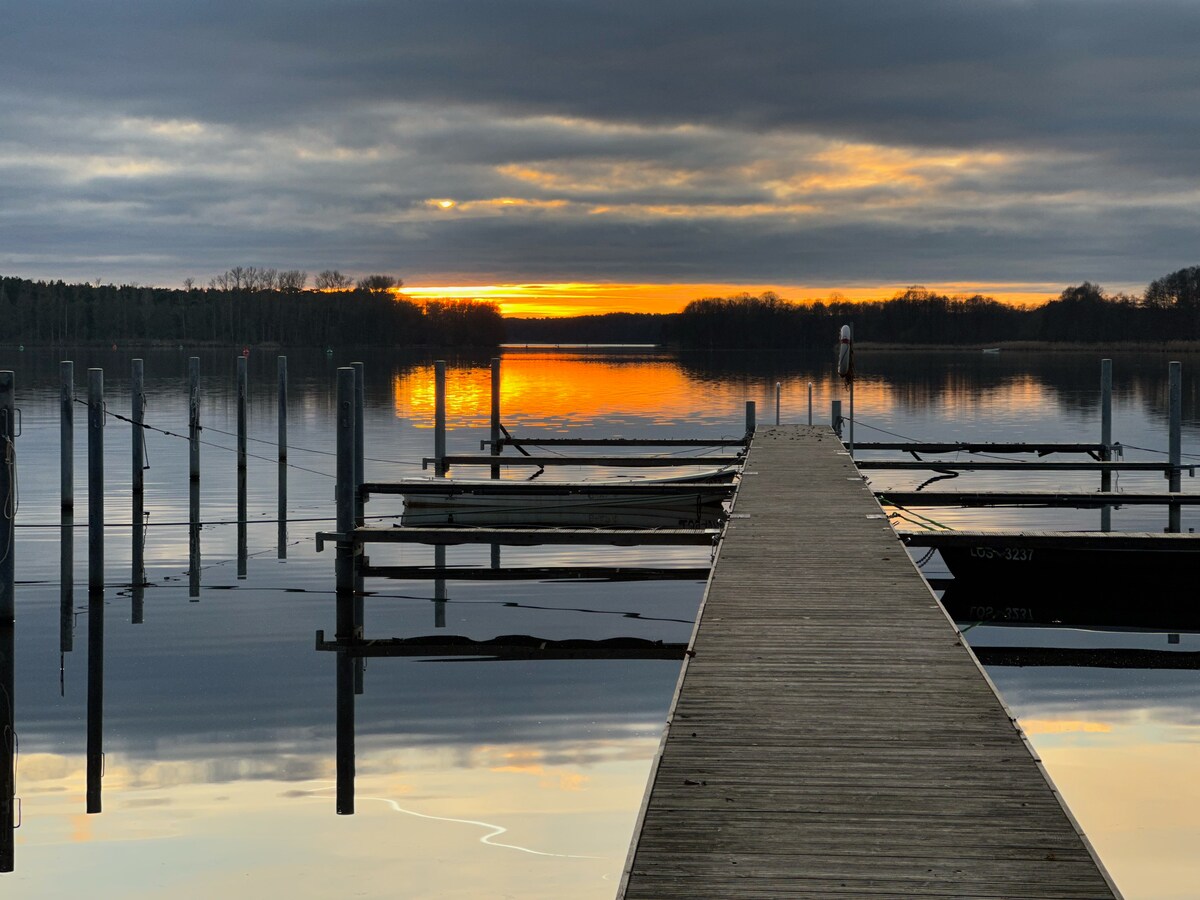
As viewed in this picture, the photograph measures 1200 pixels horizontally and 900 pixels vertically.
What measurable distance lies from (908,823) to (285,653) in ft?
30.6

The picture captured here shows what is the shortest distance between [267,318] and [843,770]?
18134 centimetres

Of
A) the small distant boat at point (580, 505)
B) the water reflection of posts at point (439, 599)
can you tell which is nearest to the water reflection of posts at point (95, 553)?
the water reflection of posts at point (439, 599)

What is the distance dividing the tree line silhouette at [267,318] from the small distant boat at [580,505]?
161 metres

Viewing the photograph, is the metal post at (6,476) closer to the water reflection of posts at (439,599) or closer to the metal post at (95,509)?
the metal post at (95,509)

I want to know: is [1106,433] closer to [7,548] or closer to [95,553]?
[95,553]

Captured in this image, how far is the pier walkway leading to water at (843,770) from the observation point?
5.66m

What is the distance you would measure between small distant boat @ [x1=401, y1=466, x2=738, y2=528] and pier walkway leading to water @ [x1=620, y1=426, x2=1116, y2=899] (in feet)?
30.1

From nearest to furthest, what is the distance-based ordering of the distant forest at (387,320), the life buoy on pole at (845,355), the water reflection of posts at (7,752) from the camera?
the water reflection of posts at (7,752)
the life buoy on pole at (845,355)
the distant forest at (387,320)

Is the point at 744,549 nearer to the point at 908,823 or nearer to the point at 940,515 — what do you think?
the point at 908,823

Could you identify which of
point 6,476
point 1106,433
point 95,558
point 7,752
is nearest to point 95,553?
point 95,558

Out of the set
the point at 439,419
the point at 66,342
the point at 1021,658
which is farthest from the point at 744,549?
the point at 66,342

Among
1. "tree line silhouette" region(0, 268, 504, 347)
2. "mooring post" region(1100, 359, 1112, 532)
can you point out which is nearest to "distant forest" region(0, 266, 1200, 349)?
"tree line silhouette" region(0, 268, 504, 347)

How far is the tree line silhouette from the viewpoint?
7101 inches

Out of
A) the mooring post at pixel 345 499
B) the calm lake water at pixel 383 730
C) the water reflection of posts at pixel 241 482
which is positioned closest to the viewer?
the calm lake water at pixel 383 730
